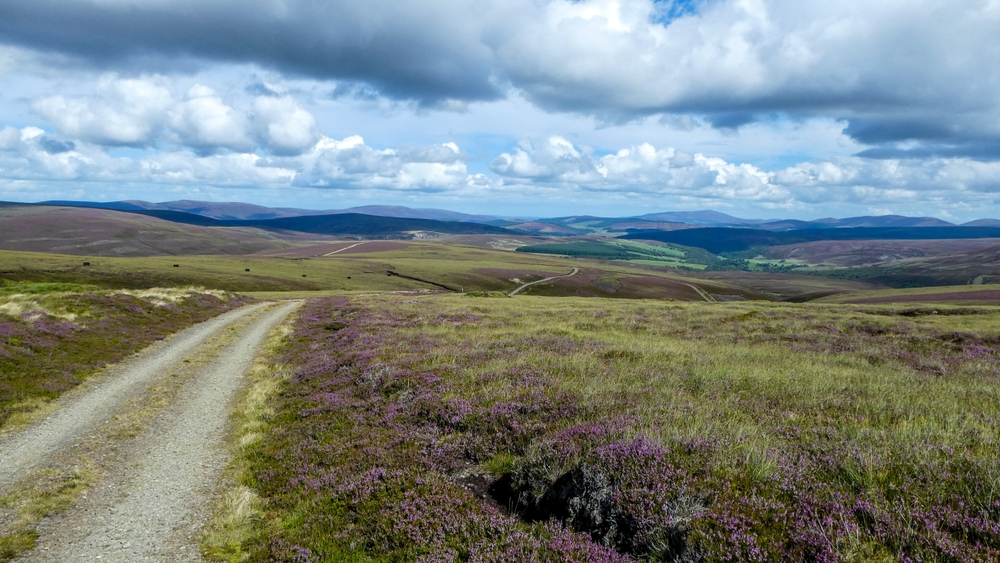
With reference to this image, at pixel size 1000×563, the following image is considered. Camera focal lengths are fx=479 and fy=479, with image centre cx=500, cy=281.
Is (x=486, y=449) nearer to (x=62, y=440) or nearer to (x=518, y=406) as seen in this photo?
(x=518, y=406)

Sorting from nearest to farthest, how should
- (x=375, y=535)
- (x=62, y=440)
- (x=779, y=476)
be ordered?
(x=779, y=476)
(x=375, y=535)
(x=62, y=440)

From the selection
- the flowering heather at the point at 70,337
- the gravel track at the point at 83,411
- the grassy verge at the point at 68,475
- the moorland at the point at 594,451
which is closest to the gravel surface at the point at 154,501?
the grassy verge at the point at 68,475

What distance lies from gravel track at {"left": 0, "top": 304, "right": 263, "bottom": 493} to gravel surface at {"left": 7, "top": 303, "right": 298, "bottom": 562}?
6.61 feet

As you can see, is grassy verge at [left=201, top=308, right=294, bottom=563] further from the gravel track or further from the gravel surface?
the gravel track

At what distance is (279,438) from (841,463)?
14282 mm

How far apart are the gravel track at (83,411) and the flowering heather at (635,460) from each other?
5.81 m

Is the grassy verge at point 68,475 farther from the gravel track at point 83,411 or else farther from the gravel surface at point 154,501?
the gravel track at point 83,411

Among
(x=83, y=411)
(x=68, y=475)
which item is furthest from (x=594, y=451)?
(x=83, y=411)

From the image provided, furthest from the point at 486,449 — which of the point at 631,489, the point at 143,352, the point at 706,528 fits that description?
the point at 143,352

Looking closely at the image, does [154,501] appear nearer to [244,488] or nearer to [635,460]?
[244,488]

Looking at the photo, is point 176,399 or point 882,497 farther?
point 176,399

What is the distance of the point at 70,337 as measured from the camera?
27.4m

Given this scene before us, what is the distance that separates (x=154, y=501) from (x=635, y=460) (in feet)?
36.0

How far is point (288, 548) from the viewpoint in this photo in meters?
9.11
